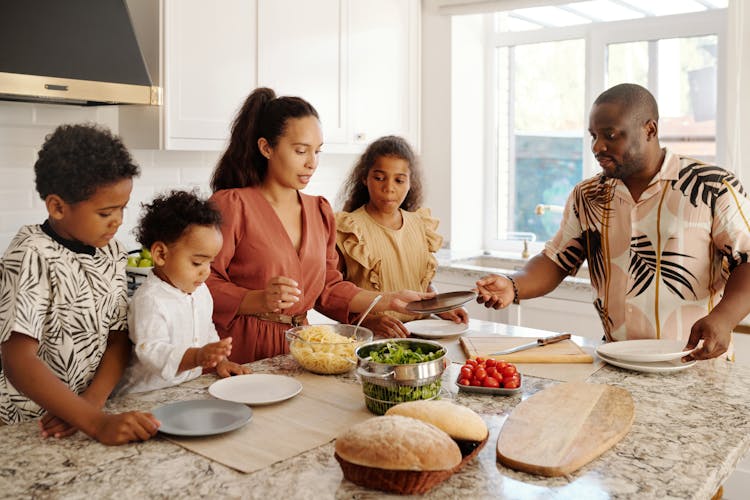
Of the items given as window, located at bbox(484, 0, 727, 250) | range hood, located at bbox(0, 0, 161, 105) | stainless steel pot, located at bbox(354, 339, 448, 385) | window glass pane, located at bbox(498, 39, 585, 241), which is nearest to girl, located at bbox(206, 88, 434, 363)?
stainless steel pot, located at bbox(354, 339, 448, 385)

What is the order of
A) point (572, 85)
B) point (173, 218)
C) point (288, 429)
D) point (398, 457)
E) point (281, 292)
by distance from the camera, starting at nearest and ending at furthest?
point (398, 457) → point (288, 429) → point (173, 218) → point (281, 292) → point (572, 85)

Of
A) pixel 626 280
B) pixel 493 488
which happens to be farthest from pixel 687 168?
pixel 493 488

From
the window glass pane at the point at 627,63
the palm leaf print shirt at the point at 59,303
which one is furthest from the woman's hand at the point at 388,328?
the window glass pane at the point at 627,63

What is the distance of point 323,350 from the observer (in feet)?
5.32

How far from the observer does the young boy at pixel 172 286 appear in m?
1.49

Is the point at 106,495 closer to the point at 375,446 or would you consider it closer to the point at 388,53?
the point at 375,446

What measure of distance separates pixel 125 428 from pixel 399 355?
518mm

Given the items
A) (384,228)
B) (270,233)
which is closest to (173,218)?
(270,233)

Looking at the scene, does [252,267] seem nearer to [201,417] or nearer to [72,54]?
[201,417]

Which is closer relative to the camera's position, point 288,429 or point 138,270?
point 288,429

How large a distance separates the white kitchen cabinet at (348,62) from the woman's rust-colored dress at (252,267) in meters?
1.36

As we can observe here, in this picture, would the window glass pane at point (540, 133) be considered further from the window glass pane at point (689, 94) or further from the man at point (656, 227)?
the man at point (656, 227)

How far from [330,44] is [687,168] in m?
2.02

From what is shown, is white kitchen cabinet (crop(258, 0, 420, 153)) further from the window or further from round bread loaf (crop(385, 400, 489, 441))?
round bread loaf (crop(385, 400, 489, 441))
